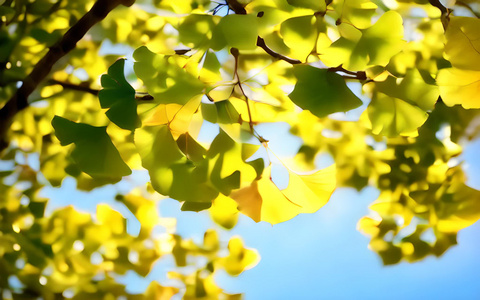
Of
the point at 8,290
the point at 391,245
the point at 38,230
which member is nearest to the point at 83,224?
the point at 38,230

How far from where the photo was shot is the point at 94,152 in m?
0.54

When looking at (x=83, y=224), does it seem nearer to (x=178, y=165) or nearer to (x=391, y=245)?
(x=178, y=165)

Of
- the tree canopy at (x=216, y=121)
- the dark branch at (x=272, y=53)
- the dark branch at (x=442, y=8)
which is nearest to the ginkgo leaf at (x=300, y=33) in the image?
the tree canopy at (x=216, y=121)

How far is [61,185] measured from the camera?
0.76 metres

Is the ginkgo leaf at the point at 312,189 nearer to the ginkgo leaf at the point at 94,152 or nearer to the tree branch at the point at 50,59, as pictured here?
the ginkgo leaf at the point at 94,152

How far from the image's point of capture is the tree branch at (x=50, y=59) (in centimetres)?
64

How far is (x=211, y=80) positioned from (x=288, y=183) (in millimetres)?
179

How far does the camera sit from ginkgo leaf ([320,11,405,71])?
1.59 feet

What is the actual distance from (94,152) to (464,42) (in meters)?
0.50

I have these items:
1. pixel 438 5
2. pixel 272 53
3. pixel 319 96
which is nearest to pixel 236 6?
pixel 272 53

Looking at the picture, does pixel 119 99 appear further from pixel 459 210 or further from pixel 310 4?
pixel 459 210

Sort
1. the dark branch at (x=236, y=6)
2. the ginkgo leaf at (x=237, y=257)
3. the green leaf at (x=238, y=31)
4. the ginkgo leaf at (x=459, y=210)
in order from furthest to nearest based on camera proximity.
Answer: the ginkgo leaf at (x=237, y=257)
the ginkgo leaf at (x=459, y=210)
the dark branch at (x=236, y=6)
the green leaf at (x=238, y=31)

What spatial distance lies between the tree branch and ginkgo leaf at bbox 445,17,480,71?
1.57 feet

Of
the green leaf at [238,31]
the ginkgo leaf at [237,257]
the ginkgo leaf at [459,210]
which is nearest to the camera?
the green leaf at [238,31]
